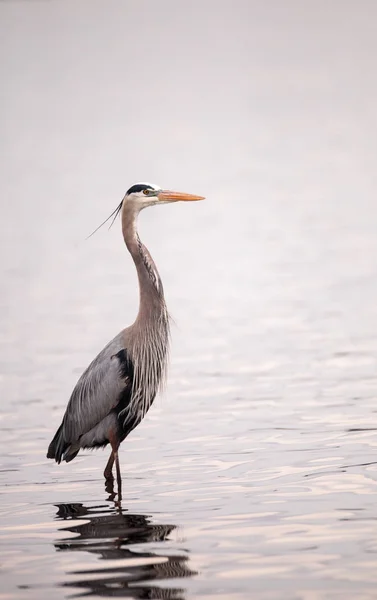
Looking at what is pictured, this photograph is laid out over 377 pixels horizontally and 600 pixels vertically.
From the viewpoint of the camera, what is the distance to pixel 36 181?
180ft

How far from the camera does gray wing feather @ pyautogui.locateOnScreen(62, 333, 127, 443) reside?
31.6 ft

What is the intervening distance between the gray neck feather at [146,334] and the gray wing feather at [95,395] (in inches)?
4.9

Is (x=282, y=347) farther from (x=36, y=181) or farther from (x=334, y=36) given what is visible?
(x=334, y=36)

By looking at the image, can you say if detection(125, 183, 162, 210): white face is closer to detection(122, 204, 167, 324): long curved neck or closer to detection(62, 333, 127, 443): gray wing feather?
detection(122, 204, 167, 324): long curved neck

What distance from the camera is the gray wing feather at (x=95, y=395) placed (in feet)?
31.6

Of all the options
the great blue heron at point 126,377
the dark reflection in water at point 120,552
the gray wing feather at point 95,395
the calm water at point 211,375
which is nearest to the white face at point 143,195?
the great blue heron at point 126,377

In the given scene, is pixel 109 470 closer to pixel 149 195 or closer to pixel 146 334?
pixel 146 334

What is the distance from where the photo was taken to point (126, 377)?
9633 mm

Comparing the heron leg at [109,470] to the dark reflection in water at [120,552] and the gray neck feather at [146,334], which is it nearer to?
the gray neck feather at [146,334]

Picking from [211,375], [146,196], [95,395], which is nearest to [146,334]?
[95,395]

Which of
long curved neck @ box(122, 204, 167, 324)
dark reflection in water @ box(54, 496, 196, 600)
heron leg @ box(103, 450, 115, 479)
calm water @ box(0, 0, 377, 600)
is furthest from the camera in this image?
long curved neck @ box(122, 204, 167, 324)

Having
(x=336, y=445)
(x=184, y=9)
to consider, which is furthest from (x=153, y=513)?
(x=184, y=9)

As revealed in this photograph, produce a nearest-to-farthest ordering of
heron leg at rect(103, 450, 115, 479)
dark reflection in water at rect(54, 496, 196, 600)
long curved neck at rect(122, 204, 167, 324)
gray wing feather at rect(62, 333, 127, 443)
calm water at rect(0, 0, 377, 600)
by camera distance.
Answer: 1. dark reflection in water at rect(54, 496, 196, 600)
2. calm water at rect(0, 0, 377, 600)
3. heron leg at rect(103, 450, 115, 479)
4. gray wing feather at rect(62, 333, 127, 443)
5. long curved neck at rect(122, 204, 167, 324)

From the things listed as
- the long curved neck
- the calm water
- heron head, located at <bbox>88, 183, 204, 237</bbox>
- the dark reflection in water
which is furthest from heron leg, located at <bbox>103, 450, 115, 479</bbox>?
heron head, located at <bbox>88, 183, 204, 237</bbox>
